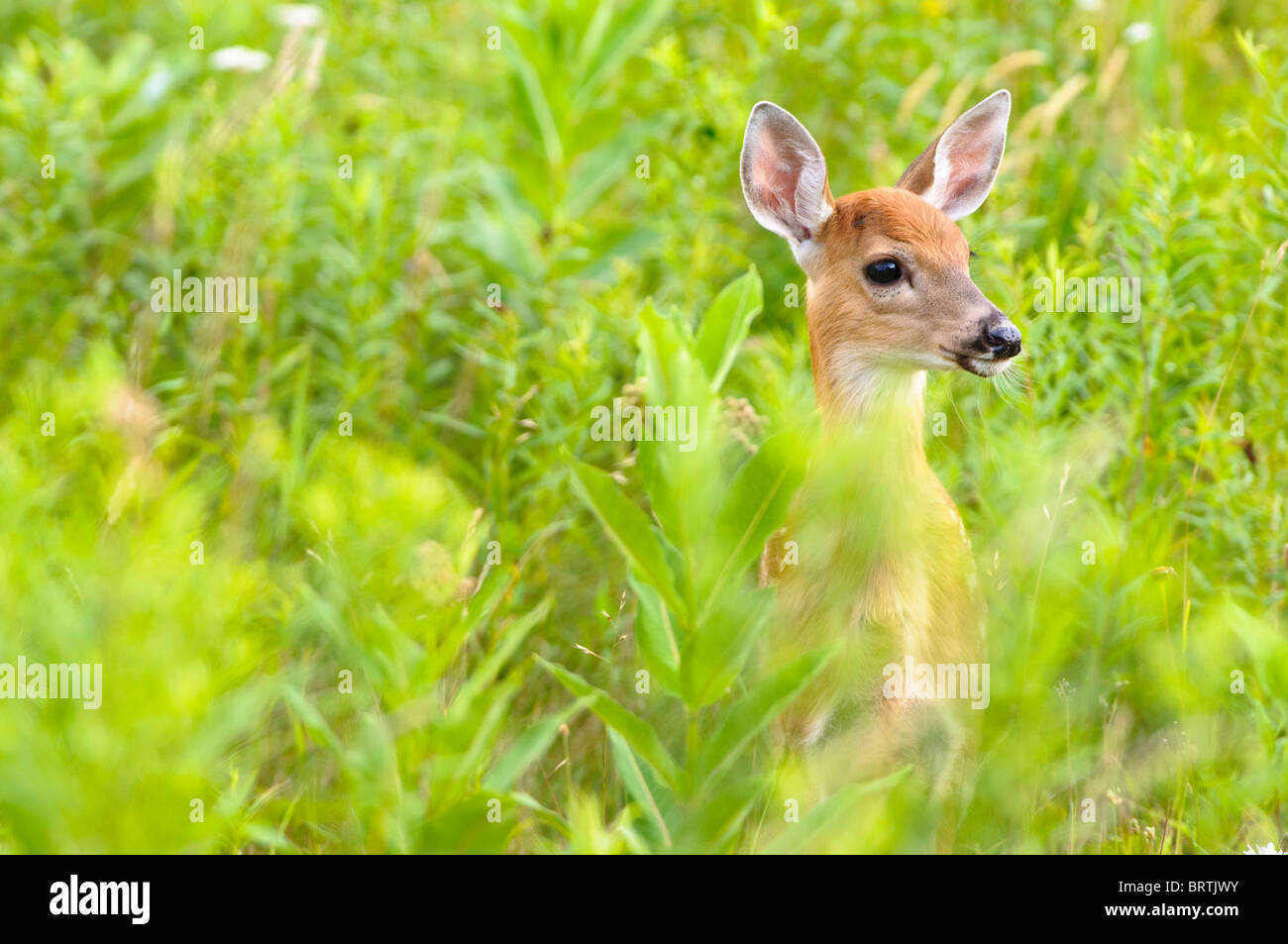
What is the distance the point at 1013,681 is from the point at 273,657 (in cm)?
223

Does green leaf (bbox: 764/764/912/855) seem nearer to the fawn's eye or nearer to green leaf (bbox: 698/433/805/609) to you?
green leaf (bbox: 698/433/805/609)

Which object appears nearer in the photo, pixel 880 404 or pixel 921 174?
pixel 880 404

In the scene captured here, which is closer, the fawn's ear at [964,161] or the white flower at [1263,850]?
the white flower at [1263,850]

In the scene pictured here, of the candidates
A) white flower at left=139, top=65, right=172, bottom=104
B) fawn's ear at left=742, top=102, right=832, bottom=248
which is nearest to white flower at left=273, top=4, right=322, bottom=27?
white flower at left=139, top=65, right=172, bottom=104

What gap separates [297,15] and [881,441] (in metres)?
3.77

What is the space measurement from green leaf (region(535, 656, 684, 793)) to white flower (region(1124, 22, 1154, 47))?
4.33 m

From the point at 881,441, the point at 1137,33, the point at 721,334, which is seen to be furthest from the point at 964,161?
the point at 1137,33

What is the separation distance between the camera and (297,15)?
600 centimetres

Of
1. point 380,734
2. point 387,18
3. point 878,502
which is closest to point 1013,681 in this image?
point 878,502

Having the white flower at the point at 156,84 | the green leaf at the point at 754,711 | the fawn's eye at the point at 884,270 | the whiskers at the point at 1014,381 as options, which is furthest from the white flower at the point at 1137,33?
the white flower at the point at 156,84

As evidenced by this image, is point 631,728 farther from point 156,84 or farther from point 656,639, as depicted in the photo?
point 156,84

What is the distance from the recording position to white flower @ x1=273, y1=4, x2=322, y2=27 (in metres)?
5.95

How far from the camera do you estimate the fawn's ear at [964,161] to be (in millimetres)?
3848

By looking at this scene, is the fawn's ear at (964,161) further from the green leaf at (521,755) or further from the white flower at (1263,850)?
the green leaf at (521,755)
